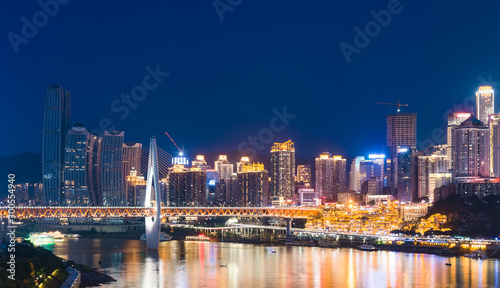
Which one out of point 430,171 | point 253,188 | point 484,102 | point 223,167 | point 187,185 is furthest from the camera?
point 223,167

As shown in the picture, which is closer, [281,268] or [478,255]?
[281,268]

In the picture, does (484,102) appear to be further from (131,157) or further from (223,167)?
(131,157)

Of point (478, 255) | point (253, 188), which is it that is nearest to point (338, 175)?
point (253, 188)

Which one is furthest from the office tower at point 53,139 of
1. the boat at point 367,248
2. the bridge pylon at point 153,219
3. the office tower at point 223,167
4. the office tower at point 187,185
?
the boat at point 367,248

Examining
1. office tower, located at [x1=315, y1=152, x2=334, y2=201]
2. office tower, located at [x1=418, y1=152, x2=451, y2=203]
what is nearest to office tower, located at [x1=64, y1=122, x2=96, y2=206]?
office tower, located at [x1=315, y1=152, x2=334, y2=201]

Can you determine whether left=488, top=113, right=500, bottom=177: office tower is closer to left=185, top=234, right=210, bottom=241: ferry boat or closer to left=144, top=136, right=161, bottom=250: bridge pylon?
left=185, top=234, right=210, bottom=241: ferry boat

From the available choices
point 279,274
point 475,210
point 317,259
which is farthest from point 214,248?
point 475,210

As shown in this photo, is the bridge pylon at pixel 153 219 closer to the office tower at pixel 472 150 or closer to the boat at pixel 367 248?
the boat at pixel 367 248
